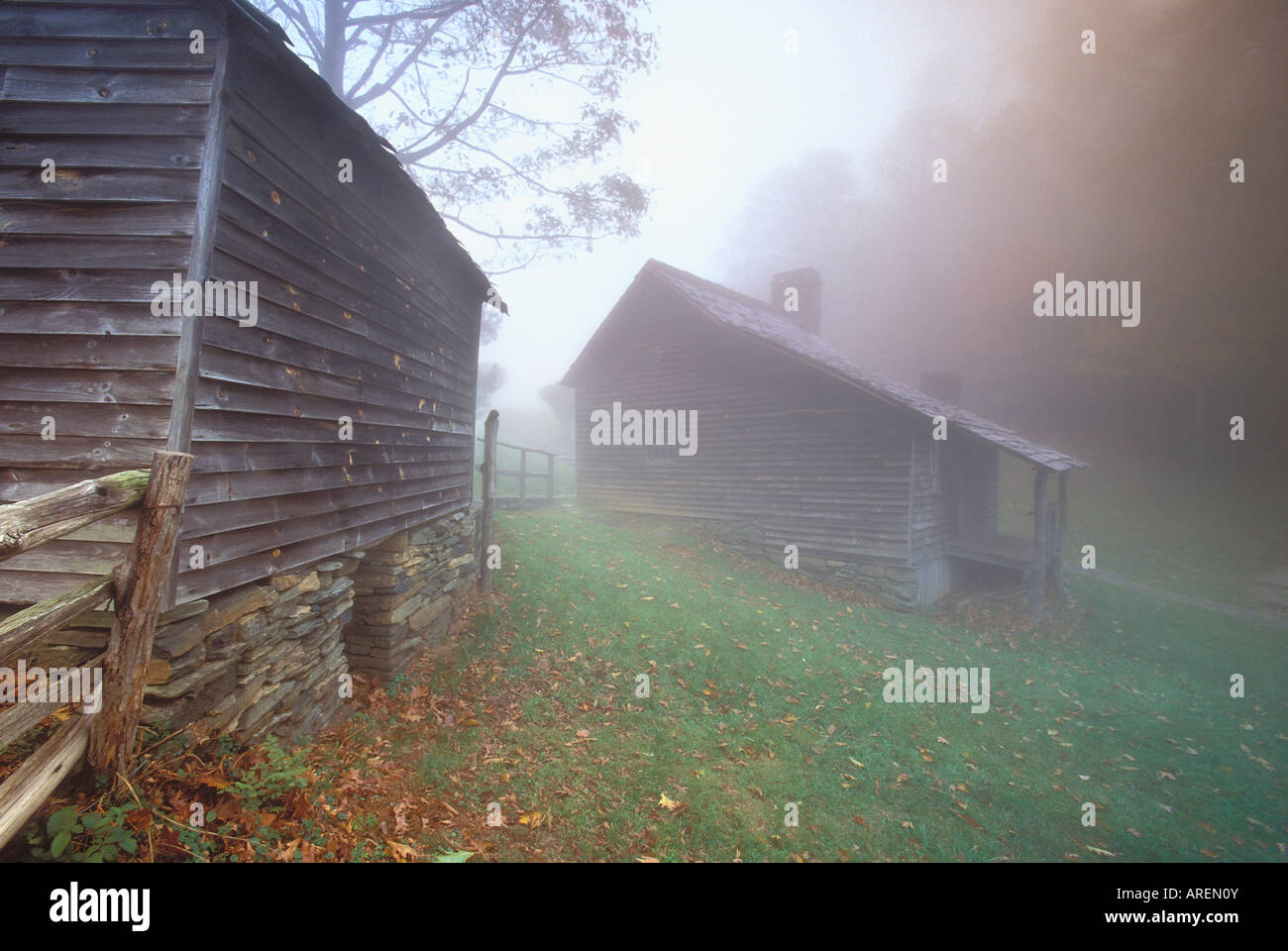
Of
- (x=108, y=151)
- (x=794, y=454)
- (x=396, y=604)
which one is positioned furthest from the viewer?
(x=794, y=454)

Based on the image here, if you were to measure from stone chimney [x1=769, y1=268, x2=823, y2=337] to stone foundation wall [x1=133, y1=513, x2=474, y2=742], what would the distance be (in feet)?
59.5

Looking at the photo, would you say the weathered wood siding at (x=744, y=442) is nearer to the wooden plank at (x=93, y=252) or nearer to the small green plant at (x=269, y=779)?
the small green plant at (x=269, y=779)

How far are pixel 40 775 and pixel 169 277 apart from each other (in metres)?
2.62

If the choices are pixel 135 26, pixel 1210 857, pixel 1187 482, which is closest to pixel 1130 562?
pixel 1187 482

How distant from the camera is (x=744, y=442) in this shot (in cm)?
1491

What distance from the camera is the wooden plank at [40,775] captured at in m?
1.87

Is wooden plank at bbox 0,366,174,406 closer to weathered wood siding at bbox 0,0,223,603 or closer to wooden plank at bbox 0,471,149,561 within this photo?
weathered wood siding at bbox 0,0,223,603

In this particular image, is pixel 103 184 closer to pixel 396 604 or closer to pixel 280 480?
pixel 280 480

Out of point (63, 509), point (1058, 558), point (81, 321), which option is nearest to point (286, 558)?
point (81, 321)

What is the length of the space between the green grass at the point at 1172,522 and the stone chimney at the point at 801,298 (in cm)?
1049

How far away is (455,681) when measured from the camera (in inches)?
236

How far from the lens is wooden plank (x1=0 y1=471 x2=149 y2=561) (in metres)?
1.73

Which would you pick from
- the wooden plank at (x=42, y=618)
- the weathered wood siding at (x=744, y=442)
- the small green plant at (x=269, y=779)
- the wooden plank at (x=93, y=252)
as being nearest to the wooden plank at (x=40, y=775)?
the wooden plank at (x=42, y=618)

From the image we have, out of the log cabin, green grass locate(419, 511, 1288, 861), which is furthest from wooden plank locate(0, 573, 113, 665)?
green grass locate(419, 511, 1288, 861)
